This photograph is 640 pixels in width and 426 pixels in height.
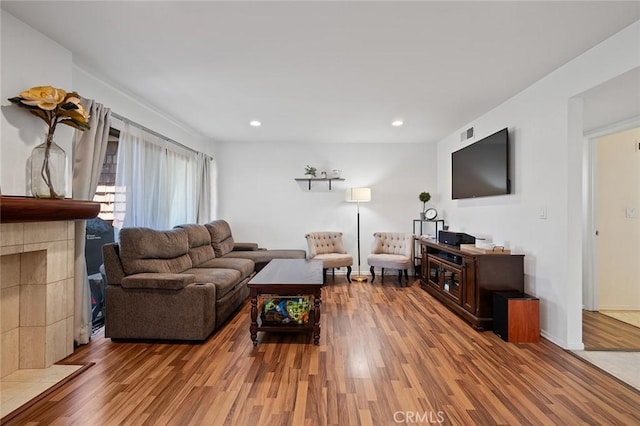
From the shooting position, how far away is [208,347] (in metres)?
2.73

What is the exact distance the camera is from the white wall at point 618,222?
3678 mm

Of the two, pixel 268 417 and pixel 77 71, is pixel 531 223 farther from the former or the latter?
pixel 77 71

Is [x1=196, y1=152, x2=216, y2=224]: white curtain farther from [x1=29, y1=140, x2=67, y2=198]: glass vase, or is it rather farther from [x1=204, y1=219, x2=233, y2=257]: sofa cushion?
[x1=29, y1=140, x2=67, y2=198]: glass vase

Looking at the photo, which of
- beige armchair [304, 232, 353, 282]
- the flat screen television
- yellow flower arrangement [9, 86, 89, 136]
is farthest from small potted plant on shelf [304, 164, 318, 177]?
yellow flower arrangement [9, 86, 89, 136]

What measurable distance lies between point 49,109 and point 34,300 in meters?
1.44

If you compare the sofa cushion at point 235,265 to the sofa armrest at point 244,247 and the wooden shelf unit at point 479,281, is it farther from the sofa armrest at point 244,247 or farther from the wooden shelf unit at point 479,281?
the wooden shelf unit at point 479,281

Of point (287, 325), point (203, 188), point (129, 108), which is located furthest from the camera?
point (203, 188)

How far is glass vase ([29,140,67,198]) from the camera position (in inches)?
→ 85.7

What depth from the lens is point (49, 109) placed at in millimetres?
2164

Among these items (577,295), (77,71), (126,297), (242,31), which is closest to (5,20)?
(77,71)

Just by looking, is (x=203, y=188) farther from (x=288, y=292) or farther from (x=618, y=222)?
(x=618, y=222)

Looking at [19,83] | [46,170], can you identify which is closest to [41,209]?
[46,170]

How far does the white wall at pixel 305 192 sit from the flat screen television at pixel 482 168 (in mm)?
1180

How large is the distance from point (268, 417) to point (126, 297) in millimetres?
1862
